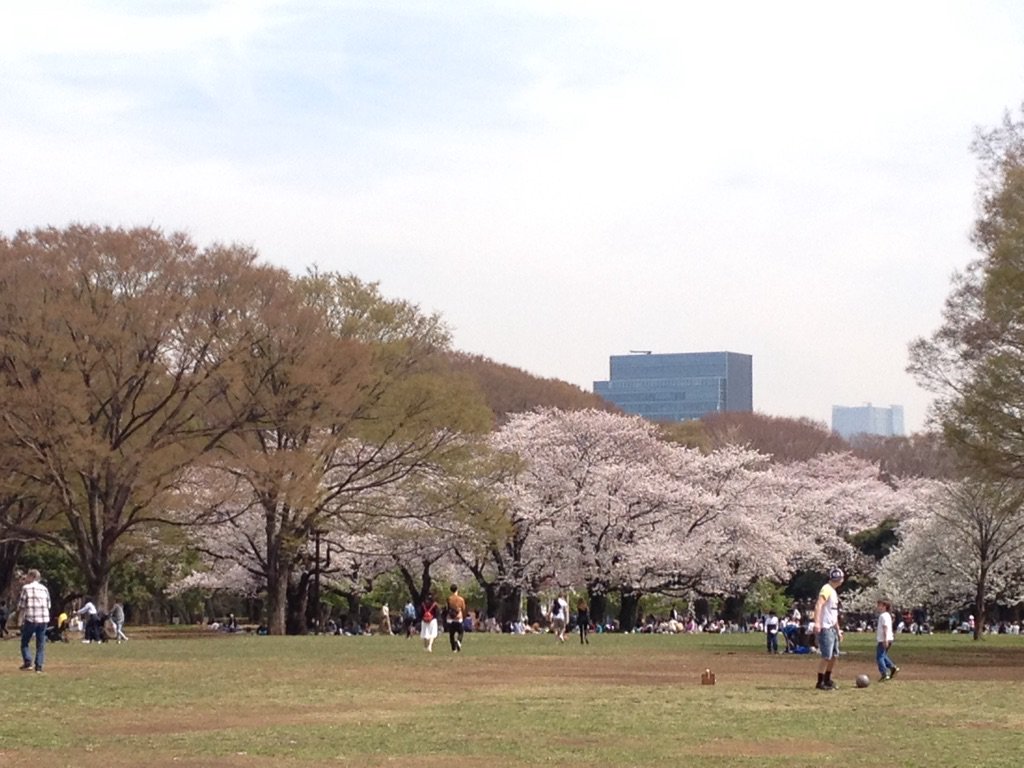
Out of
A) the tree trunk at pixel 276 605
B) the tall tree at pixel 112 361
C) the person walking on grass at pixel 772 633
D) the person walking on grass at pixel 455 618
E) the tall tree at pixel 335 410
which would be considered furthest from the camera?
the tree trunk at pixel 276 605

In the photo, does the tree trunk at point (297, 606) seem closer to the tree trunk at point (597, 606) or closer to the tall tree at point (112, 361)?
the tall tree at point (112, 361)

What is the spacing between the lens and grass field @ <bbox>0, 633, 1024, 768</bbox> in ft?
46.2

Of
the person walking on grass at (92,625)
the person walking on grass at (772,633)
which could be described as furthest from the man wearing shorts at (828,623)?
the person walking on grass at (92,625)

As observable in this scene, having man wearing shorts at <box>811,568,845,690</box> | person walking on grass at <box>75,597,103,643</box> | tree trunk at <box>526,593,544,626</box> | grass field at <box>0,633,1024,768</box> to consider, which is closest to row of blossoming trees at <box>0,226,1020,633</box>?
tree trunk at <box>526,593,544,626</box>

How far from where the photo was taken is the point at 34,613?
25.3 meters

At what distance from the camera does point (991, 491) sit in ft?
131

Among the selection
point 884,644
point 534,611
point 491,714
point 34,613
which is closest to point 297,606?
point 534,611

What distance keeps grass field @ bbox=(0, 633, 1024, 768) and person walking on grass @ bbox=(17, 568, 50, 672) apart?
38cm

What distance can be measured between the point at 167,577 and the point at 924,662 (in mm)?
45303

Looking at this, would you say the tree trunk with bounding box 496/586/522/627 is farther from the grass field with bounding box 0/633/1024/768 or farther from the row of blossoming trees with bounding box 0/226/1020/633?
the grass field with bounding box 0/633/1024/768

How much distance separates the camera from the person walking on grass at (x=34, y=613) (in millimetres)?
25094

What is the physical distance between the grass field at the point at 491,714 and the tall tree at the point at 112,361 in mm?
14529

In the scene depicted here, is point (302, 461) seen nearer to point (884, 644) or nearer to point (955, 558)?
point (884, 644)

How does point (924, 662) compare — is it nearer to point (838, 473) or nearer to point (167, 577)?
point (167, 577)
